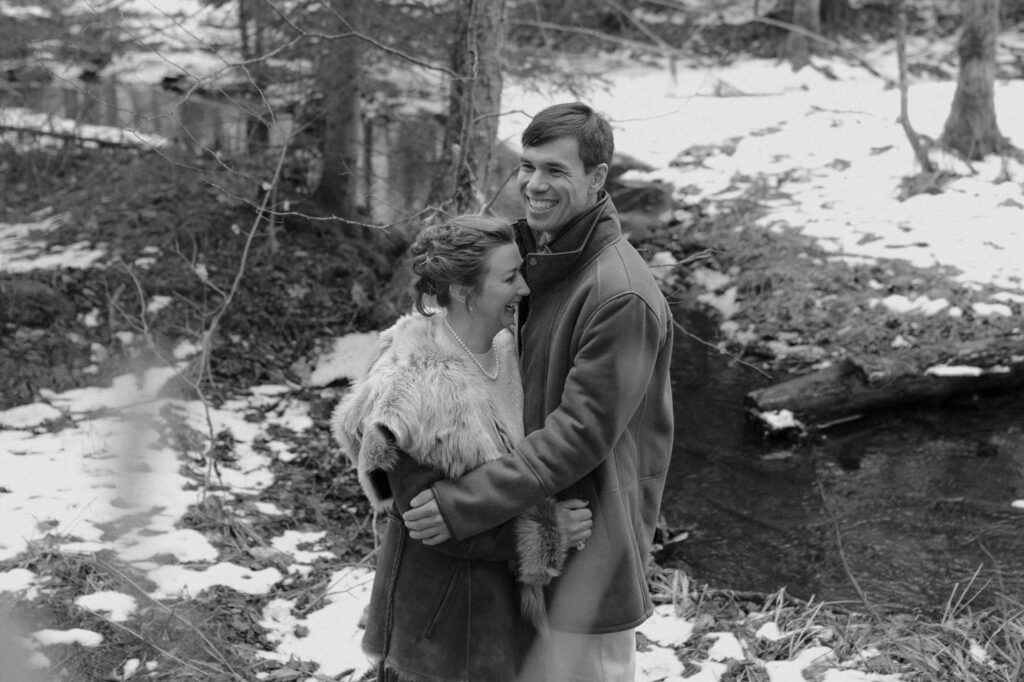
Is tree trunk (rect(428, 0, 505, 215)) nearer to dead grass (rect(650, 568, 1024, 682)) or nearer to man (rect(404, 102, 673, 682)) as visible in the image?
dead grass (rect(650, 568, 1024, 682))

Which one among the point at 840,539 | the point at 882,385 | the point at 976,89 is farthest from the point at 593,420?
the point at 976,89

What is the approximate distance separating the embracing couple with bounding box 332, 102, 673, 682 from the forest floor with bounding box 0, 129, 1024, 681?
5.30 feet

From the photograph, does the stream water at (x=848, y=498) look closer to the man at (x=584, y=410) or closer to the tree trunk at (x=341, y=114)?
the tree trunk at (x=341, y=114)

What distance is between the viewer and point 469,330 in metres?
2.49

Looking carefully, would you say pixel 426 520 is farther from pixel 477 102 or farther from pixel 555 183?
pixel 477 102

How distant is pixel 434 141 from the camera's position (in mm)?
8625

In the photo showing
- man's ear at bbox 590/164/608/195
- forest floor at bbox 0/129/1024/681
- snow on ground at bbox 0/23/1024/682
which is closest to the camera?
man's ear at bbox 590/164/608/195

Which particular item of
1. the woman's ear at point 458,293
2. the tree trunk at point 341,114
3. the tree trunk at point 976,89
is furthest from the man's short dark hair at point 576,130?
the tree trunk at point 976,89

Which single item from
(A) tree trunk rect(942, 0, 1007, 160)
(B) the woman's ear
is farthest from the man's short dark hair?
(A) tree trunk rect(942, 0, 1007, 160)

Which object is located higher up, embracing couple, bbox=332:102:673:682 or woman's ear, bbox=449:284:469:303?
woman's ear, bbox=449:284:469:303

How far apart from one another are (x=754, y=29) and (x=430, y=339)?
1620 cm

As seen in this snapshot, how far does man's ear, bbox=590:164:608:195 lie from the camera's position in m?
2.48

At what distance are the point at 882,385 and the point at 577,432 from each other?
211 inches

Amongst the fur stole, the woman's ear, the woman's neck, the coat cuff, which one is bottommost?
the coat cuff
